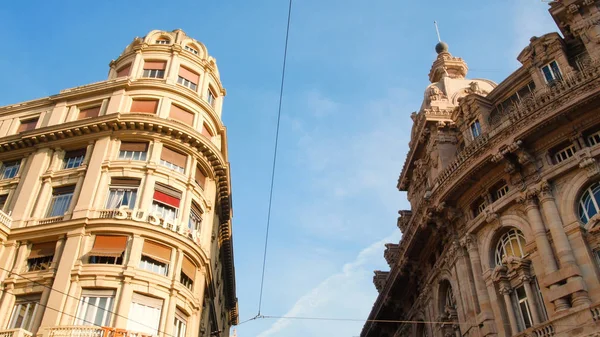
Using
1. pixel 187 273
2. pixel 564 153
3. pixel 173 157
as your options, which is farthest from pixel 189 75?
pixel 564 153

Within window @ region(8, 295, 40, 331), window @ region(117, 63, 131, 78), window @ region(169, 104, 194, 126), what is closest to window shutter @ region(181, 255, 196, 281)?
window @ region(8, 295, 40, 331)

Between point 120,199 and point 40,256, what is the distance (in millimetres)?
4442

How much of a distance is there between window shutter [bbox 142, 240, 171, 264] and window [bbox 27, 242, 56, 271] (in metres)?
4.52

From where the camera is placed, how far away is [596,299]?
734 inches

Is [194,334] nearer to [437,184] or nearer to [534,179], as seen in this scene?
[437,184]

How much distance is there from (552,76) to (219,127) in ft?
63.0

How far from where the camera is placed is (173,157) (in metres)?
29.4

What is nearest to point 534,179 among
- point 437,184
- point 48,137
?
point 437,184

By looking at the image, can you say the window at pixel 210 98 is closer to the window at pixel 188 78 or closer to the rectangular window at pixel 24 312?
the window at pixel 188 78

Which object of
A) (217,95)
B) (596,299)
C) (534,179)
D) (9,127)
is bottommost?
(596,299)

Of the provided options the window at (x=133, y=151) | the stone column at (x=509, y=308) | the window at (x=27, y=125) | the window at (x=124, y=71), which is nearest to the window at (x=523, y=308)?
the stone column at (x=509, y=308)

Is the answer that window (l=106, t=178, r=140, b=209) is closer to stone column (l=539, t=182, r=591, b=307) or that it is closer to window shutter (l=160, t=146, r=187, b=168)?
window shutter (l=160, t=146, r=187, b=168)

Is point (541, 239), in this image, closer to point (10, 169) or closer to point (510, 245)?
point (510, 245)

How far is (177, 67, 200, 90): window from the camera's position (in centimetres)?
3355
